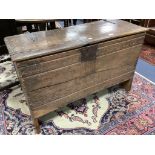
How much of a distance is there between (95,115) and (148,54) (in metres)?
1.56

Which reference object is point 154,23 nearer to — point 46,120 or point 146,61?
point 146,61

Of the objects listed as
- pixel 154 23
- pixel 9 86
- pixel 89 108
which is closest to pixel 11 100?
pixel 9 86

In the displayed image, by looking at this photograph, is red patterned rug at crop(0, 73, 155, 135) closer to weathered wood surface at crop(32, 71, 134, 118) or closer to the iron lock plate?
weathered wood surface at crop(32, 71, 134, 118)

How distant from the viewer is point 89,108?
5.44 feet

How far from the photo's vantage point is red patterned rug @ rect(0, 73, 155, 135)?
1443 mm

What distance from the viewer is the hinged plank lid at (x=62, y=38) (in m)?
1.12

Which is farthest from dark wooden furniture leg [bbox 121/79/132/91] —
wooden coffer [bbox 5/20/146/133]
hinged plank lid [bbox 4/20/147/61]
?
hinged plank lid [bbox 4/20/147/61]

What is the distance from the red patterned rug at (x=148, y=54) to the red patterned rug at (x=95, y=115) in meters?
0.72

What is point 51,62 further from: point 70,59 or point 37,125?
point 37,125

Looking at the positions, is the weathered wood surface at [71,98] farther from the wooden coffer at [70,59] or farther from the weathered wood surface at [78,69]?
the weathered wood surface at [78,69]

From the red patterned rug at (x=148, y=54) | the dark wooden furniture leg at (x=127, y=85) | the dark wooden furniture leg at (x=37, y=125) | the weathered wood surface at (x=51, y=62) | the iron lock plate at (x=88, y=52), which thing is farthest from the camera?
the red patterned rug at (x=148, y=54)

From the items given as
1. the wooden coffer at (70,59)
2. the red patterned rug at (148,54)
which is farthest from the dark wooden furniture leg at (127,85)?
the red patterned rug at (148,54)

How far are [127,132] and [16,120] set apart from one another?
0.94 m

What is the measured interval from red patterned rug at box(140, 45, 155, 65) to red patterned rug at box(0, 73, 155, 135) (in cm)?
72
